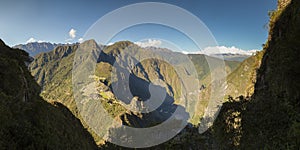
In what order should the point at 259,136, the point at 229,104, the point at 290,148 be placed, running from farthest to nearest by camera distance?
the point at 229,104, the point at 259,136, the point at 290,148

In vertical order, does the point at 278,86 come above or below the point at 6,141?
above

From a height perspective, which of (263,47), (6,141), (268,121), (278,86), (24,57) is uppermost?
(263,47)

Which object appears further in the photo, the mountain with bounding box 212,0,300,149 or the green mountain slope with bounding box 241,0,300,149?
the mountain with bounding box 212,0,300,149

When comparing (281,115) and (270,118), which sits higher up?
(281,115)

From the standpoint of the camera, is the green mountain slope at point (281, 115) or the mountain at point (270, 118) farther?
the mountain at point (270, 118)

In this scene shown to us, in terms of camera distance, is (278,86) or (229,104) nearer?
(229,104)

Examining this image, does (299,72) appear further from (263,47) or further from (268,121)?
(263,47)

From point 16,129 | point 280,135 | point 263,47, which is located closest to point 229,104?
point 280,135

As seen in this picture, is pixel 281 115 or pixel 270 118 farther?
pixel 270 118

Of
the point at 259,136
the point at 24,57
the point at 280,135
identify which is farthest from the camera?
the point at 24,57

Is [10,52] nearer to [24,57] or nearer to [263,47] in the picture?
[24,57]
